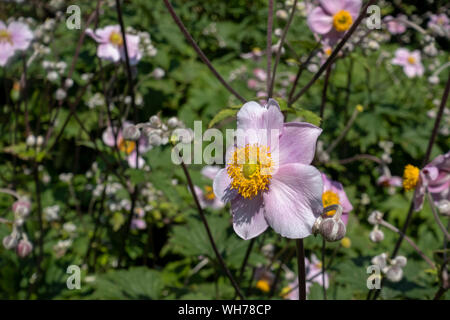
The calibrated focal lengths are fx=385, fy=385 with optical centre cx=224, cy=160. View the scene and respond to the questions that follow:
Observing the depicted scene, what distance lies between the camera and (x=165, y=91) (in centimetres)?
399

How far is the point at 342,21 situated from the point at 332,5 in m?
0.12

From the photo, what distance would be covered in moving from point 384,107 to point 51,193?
3236mm

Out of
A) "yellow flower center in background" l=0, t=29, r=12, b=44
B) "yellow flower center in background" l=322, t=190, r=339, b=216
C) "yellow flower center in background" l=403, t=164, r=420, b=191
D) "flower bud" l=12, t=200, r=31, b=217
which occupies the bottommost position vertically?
"flower bud" l=12, t=200, r=31, b=217

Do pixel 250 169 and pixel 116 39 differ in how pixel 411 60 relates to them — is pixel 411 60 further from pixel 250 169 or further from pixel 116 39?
pixel 250 169

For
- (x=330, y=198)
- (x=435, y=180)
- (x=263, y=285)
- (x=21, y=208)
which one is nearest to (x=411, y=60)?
(x=435, y=180)

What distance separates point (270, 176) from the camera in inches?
49.9

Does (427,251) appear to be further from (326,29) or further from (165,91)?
(165,91)

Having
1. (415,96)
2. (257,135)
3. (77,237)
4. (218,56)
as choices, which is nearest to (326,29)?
(257,135)

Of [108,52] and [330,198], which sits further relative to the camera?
[108,52]

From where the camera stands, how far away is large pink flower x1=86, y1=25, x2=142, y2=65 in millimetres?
2275

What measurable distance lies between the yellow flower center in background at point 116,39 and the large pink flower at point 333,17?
1122 millimetres

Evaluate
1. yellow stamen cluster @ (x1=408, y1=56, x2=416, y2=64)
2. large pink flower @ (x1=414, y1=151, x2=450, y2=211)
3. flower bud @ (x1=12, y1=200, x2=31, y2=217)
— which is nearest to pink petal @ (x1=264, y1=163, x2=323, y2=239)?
large pink flower @ (x1=414, y1=151, x2=450, y2=211)

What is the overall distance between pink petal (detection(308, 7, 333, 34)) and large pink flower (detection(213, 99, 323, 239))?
0.99 meters

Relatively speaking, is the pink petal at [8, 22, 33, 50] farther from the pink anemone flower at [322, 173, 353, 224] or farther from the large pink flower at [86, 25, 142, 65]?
the pink anemone flower at [322, 173, 353, 224]
